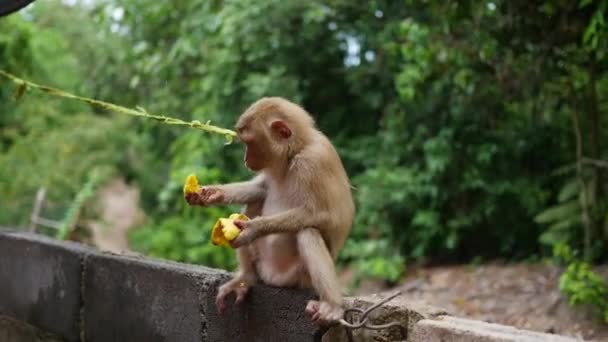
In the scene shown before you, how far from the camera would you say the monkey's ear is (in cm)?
372

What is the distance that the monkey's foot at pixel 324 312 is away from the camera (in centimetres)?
316

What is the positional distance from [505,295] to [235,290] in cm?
469

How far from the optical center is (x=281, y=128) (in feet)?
12.2

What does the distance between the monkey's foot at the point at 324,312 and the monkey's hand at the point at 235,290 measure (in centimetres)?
53

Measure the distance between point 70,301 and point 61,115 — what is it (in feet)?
34.5

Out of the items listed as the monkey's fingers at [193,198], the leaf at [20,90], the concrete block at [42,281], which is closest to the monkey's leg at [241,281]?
the monkey's fingers at [193,198]

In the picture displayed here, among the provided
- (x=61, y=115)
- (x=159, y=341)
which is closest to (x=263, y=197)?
(x=159, y=341)

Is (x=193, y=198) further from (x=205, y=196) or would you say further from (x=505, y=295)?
(x=505, y=295)

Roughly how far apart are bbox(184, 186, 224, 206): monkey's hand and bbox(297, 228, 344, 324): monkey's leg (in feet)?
1.86

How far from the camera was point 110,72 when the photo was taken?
44.0ft

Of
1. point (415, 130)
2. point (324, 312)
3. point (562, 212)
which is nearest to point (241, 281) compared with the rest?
point (324, 312)

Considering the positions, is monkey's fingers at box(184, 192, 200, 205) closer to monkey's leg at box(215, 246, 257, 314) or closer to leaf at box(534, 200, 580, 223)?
monkey's leg at box(215, 246, 257, 314)

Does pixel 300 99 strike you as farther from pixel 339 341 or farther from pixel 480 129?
pixel 339 341

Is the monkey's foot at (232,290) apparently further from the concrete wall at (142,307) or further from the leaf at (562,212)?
the leaf at (562,212)
